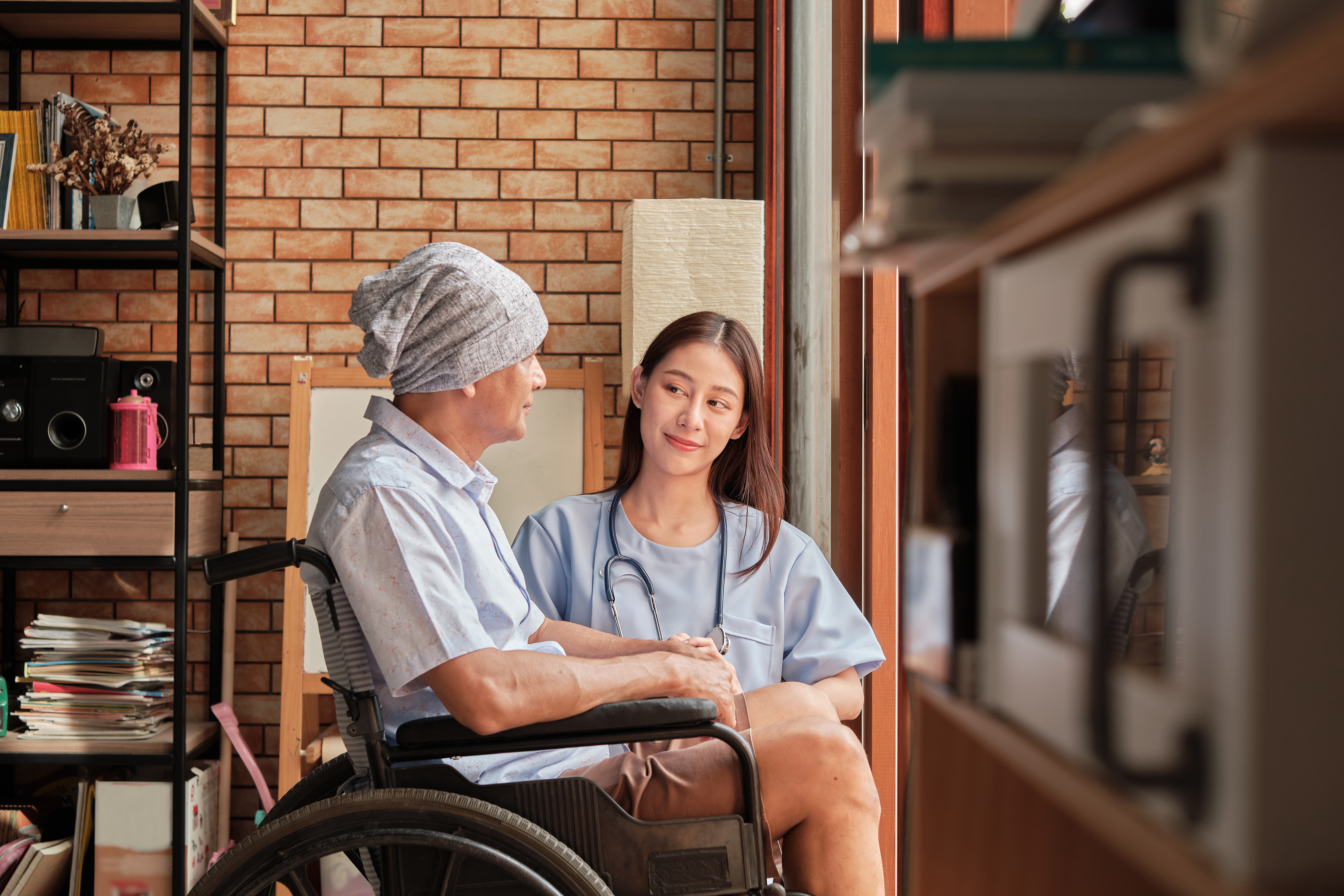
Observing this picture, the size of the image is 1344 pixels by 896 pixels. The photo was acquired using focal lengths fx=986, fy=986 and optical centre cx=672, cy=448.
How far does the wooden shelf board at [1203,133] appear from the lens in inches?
10.7

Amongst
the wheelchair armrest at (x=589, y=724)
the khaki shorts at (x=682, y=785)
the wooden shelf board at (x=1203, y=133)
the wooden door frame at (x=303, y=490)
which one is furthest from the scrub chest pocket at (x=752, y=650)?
the wooden shelf board at (x=1203, y=133)

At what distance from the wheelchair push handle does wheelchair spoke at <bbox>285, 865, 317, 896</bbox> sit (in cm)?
37

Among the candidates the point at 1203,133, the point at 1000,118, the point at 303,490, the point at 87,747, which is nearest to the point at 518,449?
the point at 303,490

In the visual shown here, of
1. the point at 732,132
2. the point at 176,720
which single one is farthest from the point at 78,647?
the point at 732,132

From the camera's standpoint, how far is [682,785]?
4.27ft

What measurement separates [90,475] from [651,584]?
1.70 meters

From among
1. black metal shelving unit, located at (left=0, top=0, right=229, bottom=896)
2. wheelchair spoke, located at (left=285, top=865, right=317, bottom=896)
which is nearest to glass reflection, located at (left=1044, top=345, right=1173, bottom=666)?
wheelchair spoke, located at (left=285, top=865, right=317, bottom=896)

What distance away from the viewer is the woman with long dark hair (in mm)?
1788

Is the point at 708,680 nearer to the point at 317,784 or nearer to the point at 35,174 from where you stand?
the point at 317,784

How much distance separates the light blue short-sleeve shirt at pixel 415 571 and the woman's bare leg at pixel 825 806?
29 cm

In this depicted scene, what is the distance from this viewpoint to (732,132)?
3.11 metres

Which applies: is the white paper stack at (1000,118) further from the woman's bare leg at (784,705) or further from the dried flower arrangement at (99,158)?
the dried flower arrangement at (99,158)

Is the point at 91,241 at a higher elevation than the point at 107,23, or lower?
lower

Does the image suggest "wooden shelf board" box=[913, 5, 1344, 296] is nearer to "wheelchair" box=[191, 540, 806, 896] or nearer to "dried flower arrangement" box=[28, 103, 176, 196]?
"wheelchair" box=[191, 540, 806, 896]
